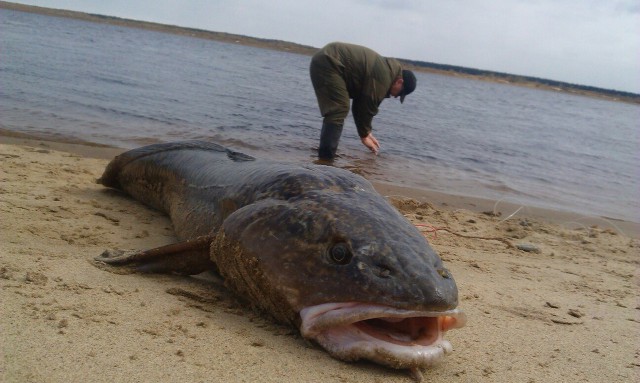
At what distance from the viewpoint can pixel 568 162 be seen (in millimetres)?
14047

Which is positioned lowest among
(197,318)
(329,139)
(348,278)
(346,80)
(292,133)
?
(292,133)

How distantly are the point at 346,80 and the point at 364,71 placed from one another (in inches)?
12.0

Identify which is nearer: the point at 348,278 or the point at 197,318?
the point at 348,278

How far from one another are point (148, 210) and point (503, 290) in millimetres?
2921

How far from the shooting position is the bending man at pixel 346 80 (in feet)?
27.2

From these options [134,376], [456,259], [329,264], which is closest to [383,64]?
[456,259]

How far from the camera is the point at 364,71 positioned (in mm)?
8375

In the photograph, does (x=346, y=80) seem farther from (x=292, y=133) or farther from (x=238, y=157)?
(x=238, y=157)

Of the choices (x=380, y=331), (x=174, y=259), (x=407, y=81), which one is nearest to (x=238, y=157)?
(x=174, y=259)

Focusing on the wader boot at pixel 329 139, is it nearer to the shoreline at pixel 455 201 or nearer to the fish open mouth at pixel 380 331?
the shoreline at pixel 455 201

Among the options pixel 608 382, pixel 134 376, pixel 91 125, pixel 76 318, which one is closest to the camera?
pixel 134 376

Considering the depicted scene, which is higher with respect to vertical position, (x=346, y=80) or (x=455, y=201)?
(x=346, y=80)

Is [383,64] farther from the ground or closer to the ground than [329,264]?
farther from the ground

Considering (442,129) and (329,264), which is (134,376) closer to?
(329,264)
